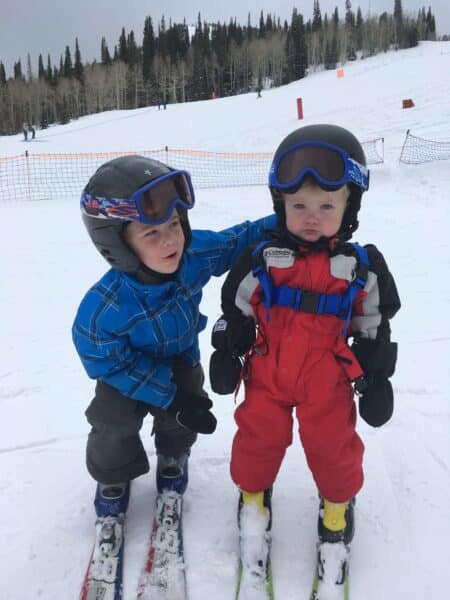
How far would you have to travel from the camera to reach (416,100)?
2116 centimetres

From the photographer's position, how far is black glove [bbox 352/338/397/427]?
1839mm

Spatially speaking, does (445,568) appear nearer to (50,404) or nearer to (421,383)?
(421,383)

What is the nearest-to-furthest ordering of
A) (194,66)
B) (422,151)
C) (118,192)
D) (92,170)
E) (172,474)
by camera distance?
(118,192)
(172,474)
(422,151)
(92,170)
(194,66)

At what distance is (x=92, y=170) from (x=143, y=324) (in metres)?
15.3

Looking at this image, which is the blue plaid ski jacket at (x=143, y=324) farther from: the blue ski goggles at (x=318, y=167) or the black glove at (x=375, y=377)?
the black glove at (x=375, y=377)

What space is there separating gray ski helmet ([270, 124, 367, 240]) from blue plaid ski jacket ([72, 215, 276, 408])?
0.48 metres

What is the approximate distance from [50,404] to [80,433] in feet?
1.46

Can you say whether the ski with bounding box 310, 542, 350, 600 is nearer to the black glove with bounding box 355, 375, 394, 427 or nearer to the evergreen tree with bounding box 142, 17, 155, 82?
the black glove with bounding box 355, 375, 394, 427

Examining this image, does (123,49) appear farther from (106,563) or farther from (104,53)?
(106,563)

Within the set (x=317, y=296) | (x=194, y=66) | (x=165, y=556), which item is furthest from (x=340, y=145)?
(x=194, y=66)

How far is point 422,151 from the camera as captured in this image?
1284 centimetres

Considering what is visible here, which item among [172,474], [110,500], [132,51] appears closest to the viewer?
[110,500]

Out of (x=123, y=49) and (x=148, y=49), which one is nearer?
(x=148, y=49)

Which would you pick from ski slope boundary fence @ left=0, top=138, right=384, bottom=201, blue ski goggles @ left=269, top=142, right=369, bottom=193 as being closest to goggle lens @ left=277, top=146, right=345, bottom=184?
blue ski goggles @ left=269, top=142, right=369, bottom=193
